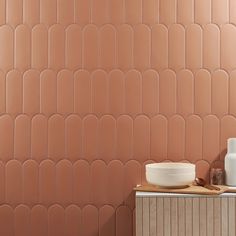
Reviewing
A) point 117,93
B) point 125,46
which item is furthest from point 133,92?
point 125,46

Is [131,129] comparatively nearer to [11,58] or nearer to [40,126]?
[40,126]

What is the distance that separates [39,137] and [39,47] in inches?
14.8

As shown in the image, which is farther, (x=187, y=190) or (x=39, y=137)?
(x=39, y=137)

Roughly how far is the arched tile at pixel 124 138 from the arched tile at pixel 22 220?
455 millimetres

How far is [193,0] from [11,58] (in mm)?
789

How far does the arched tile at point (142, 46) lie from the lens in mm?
1902

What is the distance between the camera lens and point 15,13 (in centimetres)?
193

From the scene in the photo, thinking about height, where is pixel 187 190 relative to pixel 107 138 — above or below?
below

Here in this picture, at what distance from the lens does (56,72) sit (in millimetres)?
1922

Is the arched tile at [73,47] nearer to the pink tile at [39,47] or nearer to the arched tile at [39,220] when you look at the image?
the pink tile at [39,47]

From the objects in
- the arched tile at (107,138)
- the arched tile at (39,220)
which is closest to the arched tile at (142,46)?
the arched tile at (107,138)

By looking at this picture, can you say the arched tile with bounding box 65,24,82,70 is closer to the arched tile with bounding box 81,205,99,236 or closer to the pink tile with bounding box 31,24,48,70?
the pink tile with bounding box 31,24,48,70

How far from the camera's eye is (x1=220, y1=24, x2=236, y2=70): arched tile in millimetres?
1879

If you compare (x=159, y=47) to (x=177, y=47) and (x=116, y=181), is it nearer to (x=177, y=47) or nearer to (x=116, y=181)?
(x=177, y=47)
